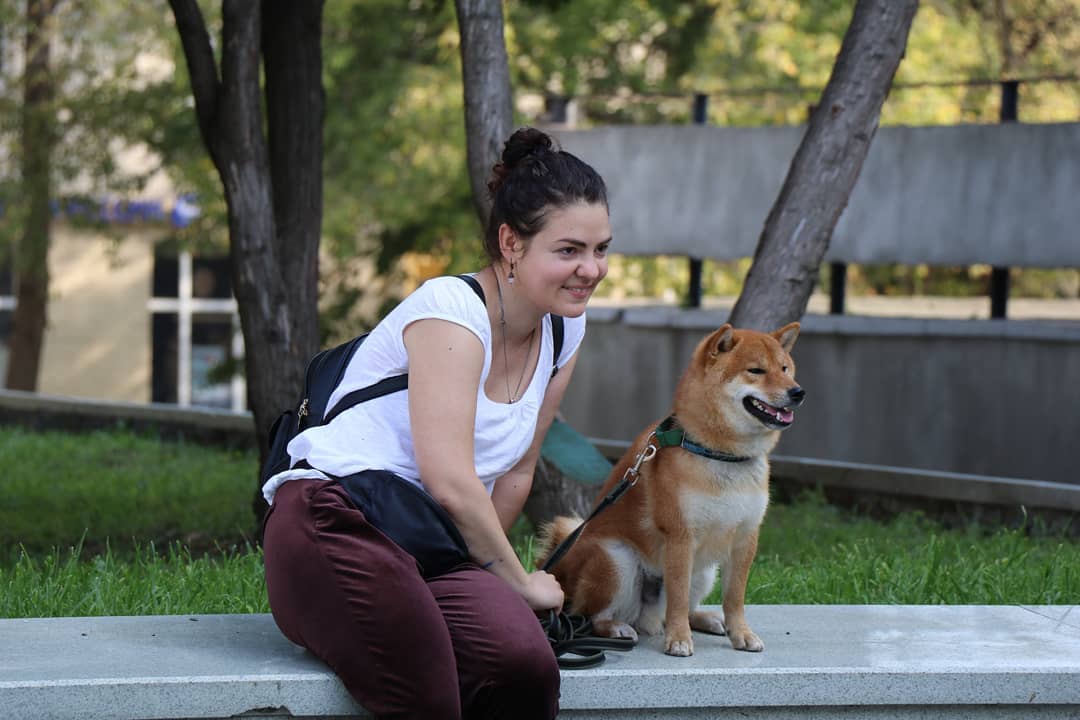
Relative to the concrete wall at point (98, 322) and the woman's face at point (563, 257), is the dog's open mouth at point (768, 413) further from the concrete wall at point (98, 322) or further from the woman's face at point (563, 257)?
the concrete wall at point (98, 322)

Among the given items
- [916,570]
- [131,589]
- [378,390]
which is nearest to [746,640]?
[378,390]

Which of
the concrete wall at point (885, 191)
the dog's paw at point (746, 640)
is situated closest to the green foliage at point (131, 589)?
the dog's paw at point (746, 640)

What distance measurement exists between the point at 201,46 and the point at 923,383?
5845 mm

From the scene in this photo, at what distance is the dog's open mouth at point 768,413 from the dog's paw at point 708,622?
742 millimetres

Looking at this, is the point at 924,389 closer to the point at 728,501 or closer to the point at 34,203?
the point at 728,501

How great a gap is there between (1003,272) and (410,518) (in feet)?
26.3

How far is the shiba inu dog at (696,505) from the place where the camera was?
153 inches

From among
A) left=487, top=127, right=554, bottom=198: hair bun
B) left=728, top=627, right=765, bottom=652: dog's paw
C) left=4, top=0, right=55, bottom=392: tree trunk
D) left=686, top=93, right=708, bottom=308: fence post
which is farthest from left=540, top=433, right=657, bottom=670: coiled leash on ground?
left=4, top=0, right=55, bottom=392: tree trunk

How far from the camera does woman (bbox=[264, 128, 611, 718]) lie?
3.36 m

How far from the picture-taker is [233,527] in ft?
27.8

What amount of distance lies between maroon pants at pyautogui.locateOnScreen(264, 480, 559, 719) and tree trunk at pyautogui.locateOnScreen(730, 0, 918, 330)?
11.3 feet

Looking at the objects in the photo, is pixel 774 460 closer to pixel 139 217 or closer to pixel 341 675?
pixel 341 675

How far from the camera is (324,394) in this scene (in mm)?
3771

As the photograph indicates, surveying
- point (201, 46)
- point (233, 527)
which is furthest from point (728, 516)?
point (233, 527)
